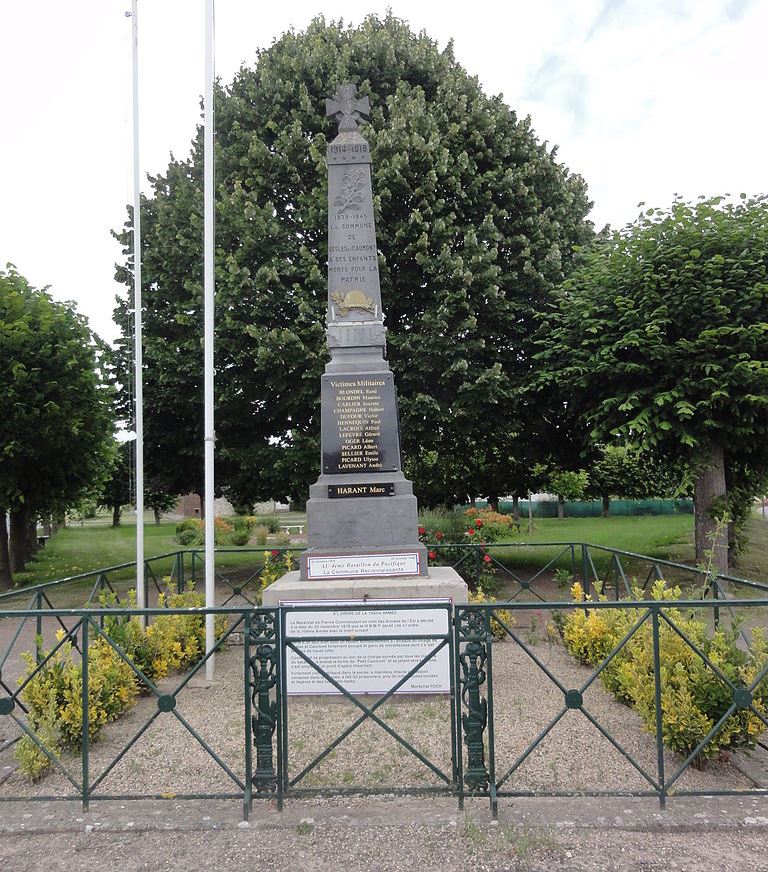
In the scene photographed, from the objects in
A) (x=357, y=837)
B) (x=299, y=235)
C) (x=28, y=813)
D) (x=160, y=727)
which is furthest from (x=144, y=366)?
(x=357, y=837)

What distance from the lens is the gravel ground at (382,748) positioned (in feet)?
14.6

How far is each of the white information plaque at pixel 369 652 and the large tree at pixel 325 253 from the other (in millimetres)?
7050

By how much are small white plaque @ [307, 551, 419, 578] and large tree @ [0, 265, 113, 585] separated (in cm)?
872

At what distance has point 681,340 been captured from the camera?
11430 mm

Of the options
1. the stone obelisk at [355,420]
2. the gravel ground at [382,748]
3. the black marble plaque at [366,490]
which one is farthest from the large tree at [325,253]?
the gravel ground at [382,748]

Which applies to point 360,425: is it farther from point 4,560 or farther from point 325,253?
point 4,560

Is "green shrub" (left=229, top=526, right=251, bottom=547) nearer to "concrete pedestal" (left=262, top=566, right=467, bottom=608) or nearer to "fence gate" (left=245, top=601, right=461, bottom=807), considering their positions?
"concrete pedestal" (left=262, top=566, right=467, bottom=608)

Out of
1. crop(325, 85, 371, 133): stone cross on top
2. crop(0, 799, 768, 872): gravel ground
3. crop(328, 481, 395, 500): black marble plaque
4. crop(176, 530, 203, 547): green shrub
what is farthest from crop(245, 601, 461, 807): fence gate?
crop(176, 530, 203, 547): green shrub

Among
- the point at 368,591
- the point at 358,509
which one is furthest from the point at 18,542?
the point at 368,591

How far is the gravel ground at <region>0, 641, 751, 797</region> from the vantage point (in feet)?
14.6

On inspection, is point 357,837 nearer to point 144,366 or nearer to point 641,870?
point 641,870

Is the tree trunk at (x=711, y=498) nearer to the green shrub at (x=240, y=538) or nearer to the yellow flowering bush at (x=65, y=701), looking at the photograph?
the yellow flowering bush at (x=65, y=701)

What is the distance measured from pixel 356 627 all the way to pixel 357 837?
202 cm

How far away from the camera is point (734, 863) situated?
3.37 meters
